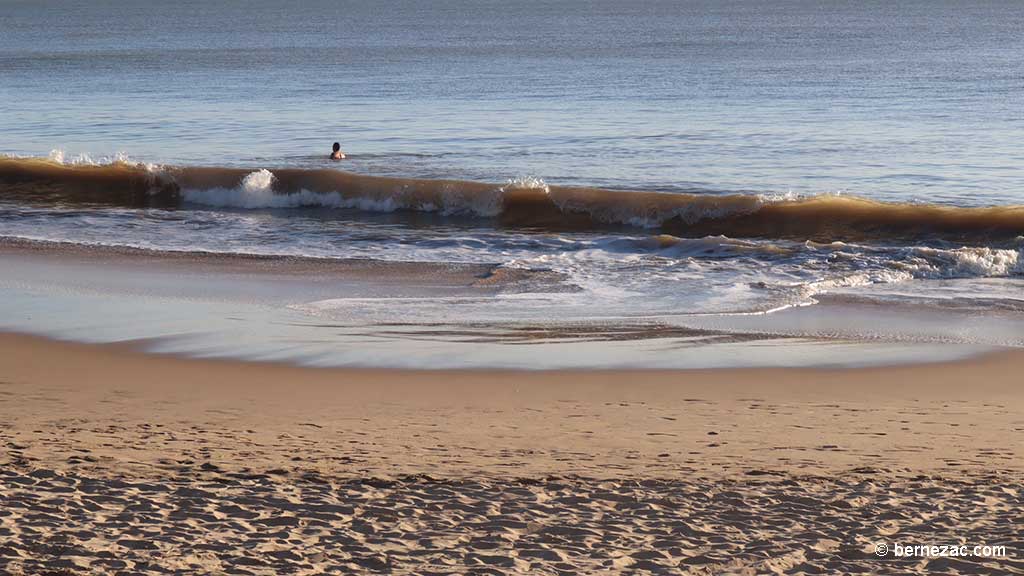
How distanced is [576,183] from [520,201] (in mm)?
1583

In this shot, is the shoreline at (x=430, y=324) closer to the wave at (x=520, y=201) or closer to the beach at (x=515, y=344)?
the beach at (x=515, y=344)

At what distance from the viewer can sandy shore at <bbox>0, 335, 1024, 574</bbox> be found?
577cm

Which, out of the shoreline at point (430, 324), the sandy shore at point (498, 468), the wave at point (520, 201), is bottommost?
the sandy shore at point (498, 468)

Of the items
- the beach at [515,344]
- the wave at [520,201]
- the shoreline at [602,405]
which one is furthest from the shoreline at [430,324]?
the wave at [520,201]

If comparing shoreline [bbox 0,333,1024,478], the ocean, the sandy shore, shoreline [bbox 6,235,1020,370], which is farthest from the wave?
the sandy shore

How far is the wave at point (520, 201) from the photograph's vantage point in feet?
61.5

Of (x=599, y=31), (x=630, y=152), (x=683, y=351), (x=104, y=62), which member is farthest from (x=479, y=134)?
(x=599, y=31)

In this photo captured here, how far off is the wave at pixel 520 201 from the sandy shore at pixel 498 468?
8.77 meters

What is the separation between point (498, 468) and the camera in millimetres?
7219

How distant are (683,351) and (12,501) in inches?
224

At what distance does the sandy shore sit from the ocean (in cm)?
148

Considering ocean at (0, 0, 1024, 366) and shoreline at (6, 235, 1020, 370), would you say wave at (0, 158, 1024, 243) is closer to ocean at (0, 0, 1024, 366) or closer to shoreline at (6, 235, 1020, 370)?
ocean at (0, 0, 1024, 366)

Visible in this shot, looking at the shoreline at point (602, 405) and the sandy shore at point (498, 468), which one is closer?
the sandy shore at point (498, 468)

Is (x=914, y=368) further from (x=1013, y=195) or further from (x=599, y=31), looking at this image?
(x=599, y=31)
